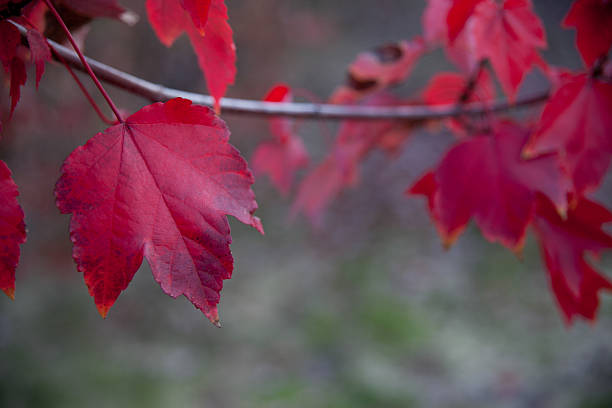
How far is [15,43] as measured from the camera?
37cm

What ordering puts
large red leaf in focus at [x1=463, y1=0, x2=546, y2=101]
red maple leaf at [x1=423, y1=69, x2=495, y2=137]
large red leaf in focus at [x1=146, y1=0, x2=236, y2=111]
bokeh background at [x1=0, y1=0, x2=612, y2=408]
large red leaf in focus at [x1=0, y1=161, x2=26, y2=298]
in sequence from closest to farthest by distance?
large red leaf in focus at [x1=0, y1=161, x2=26, y2=298] < large red leaf in focus at [x1=146, y1=0, x2=236, y2=111] < large red leaf in focus at [x1=463, y1=0, x2=546, y2=101] < red maple leaf at [x1=423, y1=69, x2=495, y2=137] < bokeh background at [x1=0, y1=0, x2=612, y2=408]

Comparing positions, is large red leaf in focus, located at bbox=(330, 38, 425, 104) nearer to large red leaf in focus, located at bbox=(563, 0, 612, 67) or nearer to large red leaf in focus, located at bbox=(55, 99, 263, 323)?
large red leaf in focus, located at bbox=(563, 0, 612, 67)

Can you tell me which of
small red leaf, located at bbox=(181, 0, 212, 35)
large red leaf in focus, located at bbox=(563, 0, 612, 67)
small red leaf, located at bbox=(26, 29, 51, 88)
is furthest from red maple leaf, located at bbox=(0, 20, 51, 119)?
large red leaf in focus, located at bbox=(563, 0, 612, 67)

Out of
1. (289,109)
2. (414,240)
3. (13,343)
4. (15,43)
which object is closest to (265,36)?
(414,240)

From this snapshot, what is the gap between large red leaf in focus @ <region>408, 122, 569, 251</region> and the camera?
57 centimetres

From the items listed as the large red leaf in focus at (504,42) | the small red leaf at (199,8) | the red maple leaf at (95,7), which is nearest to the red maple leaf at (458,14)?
the large red leaf in focus at (504,42)

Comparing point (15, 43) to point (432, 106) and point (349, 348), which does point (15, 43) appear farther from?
point (349, 348)

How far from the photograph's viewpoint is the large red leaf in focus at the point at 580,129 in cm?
53

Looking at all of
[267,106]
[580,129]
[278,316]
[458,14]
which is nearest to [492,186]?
[580,129]

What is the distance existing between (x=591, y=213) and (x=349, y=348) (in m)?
2.01

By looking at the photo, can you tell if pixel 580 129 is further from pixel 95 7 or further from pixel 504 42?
pixel 95 7

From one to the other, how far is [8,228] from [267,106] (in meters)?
0.37

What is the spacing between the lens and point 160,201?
1.28 feet

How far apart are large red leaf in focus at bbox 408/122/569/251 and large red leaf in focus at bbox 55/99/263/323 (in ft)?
1.11
